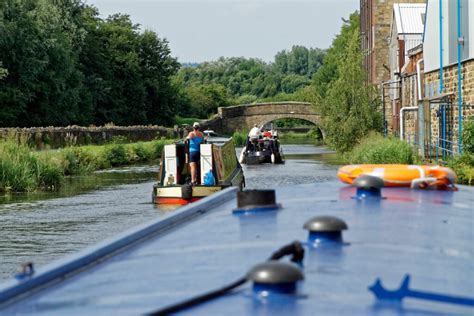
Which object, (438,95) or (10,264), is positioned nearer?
(10,264)

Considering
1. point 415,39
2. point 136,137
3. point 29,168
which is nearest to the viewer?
point 29,168

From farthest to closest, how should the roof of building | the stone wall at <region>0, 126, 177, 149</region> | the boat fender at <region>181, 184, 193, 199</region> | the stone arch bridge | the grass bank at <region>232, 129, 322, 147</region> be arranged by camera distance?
the grass bank at <region>232, 129, 322, 147</region> → the stone arch bridge → the roof of building → the stone wall at <region>0, 126, 177, 149</region> → the boat fender at <region>181, 184, 193, 199</region>

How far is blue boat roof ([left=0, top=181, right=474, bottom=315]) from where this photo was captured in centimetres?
306

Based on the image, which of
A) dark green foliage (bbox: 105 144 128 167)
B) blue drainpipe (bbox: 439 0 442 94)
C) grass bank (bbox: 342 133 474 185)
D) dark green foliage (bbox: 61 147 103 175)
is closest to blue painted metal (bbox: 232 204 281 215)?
grass bank (bbox: 342 133 474 185)

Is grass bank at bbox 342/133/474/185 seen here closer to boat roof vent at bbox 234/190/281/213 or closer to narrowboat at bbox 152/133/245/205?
narrowboat at bbox 152/133/245/205

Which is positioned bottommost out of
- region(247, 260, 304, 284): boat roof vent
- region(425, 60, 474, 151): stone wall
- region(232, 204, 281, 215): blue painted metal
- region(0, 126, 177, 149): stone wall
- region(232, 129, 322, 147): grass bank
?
region(232, 129, 322, 147): grass bank

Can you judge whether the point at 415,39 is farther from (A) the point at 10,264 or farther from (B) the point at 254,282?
(B) the point at 254,282

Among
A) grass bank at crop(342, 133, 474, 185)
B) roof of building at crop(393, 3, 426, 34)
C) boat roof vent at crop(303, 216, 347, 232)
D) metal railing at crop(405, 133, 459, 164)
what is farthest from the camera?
roof of building at crop(393, 3, 426, 34)

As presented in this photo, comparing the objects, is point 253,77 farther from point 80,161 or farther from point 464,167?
point 464,167

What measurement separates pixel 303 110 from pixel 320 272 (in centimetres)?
7849

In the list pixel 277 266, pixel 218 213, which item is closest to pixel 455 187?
pixel 218 213

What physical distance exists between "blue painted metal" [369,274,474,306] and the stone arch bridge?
78.4 metres

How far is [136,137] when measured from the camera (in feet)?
185

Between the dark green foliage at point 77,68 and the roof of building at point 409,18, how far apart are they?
733 inches
